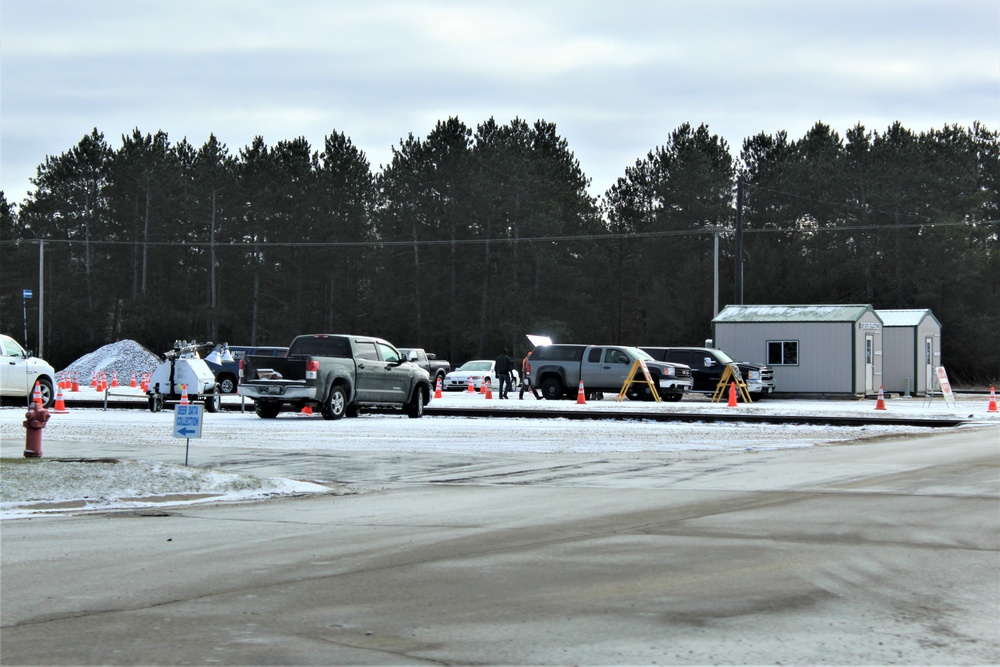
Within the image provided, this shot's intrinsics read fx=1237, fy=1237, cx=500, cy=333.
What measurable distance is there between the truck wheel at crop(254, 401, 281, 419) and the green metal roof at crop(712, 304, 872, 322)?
21.0m

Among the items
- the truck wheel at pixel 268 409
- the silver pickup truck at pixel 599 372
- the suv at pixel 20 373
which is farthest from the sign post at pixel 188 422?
the silver pickup truck at pixel 599 372

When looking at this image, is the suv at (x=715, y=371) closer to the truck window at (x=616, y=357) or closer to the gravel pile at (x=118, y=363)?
the truck window at (x=616, y=357)

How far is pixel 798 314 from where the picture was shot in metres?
43.9

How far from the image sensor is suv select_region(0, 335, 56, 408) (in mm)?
30688

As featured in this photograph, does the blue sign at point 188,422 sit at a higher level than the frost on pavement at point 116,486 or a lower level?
Answer: higher

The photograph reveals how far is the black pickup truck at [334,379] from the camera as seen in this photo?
27.4 m

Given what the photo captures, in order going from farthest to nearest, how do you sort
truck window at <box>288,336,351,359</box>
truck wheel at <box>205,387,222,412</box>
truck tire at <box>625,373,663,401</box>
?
truck tire at <box>625,373,663,401</box>, truck wheel at <box>205,387,222,412</box>, truck window at <box>288,336,351,359</box>

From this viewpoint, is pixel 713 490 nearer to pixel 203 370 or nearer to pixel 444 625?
pixel 444 625

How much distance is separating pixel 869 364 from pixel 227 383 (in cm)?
2277

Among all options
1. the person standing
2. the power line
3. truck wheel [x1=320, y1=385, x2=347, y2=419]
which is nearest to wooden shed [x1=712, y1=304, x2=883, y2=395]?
the person standing

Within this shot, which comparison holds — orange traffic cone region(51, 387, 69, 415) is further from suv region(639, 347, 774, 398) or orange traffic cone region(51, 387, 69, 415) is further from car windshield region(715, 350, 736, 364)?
car windshield region(715, 350, 736, 364)

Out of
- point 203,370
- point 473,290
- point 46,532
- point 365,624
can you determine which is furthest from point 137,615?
point 473,290

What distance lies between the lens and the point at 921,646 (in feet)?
21.6

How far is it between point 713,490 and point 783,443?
832 centimetres
